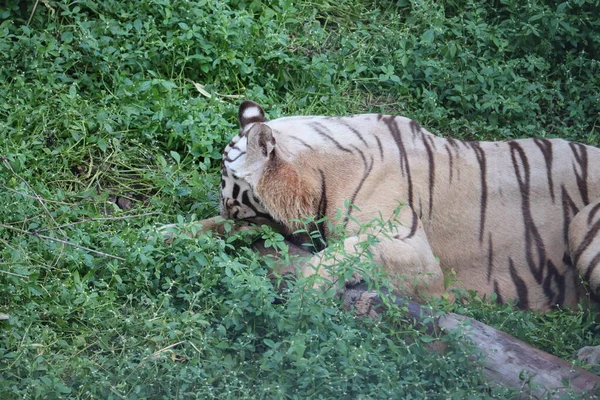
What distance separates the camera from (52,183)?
481cm

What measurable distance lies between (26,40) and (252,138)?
1.71 m

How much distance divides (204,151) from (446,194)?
135 centimetres

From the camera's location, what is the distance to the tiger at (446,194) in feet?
13.9

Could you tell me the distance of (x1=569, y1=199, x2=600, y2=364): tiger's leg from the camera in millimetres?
4156

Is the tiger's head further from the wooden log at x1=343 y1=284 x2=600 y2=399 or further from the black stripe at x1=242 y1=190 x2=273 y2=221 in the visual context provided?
the wooden log at x1=343 y1=284 x2=600 y2=399

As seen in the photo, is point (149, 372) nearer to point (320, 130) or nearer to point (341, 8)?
point (320, 130)

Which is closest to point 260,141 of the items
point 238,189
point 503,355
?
point 238,189

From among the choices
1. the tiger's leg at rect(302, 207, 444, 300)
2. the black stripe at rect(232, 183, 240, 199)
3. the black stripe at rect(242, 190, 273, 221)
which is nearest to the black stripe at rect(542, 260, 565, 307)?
the tiger's leg at rect(302, 207, 444, 300)

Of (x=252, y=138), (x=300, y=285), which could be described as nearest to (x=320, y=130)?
(x=252, y=138)

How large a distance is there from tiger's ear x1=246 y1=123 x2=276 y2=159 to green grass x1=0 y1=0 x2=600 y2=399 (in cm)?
45

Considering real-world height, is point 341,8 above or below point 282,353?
above

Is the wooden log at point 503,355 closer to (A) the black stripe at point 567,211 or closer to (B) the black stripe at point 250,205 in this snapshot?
(B) the black stripe at point 250,205

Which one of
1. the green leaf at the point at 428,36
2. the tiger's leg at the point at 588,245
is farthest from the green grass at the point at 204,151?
the tiger's leg at the point at 588,245

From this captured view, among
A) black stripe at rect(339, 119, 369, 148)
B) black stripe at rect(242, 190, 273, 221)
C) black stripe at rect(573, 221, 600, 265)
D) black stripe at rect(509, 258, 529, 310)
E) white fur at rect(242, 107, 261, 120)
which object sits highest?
black stripe at rect(339, 119, 369, 148)
